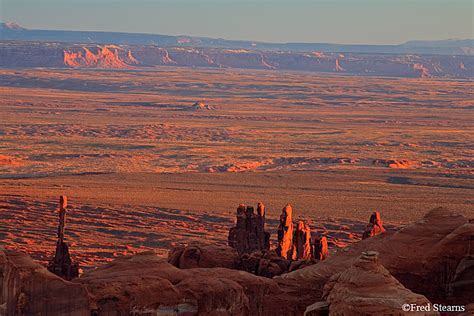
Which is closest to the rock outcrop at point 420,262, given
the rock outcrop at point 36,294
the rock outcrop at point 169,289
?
the rock outcrop at point 169,289

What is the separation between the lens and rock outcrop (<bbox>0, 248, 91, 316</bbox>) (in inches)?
790

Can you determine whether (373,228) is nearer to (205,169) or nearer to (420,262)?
(420,262)

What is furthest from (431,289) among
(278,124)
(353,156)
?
(278,124)

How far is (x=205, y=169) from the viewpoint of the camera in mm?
87312

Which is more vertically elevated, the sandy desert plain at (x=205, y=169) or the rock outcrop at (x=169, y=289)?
the rock outcrop at (x=169, y=289)

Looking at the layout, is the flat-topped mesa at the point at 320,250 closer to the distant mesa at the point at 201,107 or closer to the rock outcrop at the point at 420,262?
the rock outcrop at the point at 420,262

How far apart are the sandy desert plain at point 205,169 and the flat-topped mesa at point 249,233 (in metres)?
9.96

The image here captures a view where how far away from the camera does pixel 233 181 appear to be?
79.4 metres

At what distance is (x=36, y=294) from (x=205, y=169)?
6714 centimetres

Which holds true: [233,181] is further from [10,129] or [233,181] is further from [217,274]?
[217,274]

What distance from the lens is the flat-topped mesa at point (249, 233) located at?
35000 mm

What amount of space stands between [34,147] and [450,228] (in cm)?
8079

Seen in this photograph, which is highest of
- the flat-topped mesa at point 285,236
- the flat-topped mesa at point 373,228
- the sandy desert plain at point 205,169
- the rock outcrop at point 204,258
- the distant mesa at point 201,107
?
the rock outcrop at point 204,258

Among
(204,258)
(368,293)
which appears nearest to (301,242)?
(204,258)
